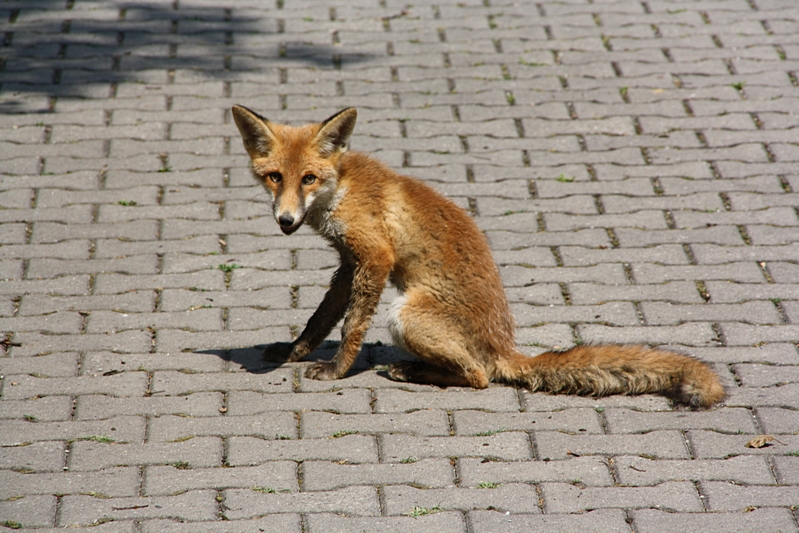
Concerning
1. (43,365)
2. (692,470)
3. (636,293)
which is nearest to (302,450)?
(43,365)

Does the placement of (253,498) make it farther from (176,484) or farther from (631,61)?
(631,61)

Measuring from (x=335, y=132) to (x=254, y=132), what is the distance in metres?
0.44

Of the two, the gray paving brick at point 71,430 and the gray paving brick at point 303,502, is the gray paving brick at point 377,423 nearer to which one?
the gray paving brick at point 303,502

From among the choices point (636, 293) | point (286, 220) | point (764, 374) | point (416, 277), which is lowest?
point (636, 293)

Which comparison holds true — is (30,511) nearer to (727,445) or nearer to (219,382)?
(219,382)

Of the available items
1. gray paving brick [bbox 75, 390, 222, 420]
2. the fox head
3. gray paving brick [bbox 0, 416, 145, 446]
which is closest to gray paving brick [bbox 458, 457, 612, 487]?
gray paving brick [bbox 75, 390, 222, 420]

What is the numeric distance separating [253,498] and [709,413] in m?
2.38

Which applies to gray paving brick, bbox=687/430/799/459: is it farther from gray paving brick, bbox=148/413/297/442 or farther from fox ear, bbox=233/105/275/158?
fox ear, bbox=233/105/275/158

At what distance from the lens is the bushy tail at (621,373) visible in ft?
14.7

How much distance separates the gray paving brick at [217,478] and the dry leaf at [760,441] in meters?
2.22

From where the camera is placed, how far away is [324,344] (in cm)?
544

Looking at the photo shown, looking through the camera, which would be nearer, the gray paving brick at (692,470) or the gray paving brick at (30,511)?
the gray paving brick at (30,511)

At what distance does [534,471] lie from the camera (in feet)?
13.6

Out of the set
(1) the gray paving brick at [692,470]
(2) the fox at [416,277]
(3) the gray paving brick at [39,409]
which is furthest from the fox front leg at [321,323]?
(1) the gray paving brick at [692,470]
